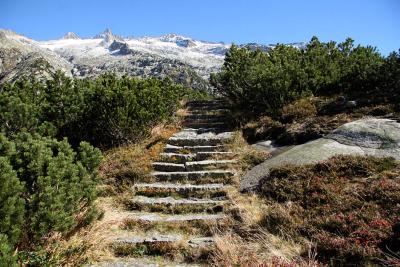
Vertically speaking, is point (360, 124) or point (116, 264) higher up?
point (360, 124)

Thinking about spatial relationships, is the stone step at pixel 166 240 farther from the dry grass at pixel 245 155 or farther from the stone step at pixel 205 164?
the stone step at pixel 205 164

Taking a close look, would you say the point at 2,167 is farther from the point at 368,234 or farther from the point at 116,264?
the point at 368,234

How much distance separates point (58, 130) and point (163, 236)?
6397 millimetres

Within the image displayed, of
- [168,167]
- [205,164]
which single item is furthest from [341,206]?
[168,167]

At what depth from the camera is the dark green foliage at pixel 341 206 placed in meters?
6.21

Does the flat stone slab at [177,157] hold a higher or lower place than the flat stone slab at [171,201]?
higher

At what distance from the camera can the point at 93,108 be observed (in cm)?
1258

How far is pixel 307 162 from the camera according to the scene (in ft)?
31.5

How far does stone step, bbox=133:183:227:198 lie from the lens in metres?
9.81

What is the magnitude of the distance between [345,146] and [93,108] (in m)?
7.94

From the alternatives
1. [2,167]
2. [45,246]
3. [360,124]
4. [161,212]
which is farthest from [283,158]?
[2,167]

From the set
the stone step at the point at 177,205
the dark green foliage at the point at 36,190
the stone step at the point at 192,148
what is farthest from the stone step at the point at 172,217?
the stone step at the point at 192,148

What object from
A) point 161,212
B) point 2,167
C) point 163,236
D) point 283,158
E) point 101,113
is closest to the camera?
point 2,167

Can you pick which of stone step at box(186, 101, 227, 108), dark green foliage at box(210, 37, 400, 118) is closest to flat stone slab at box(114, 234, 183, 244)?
dark green foliage at box(210, 37, 400, 118)
